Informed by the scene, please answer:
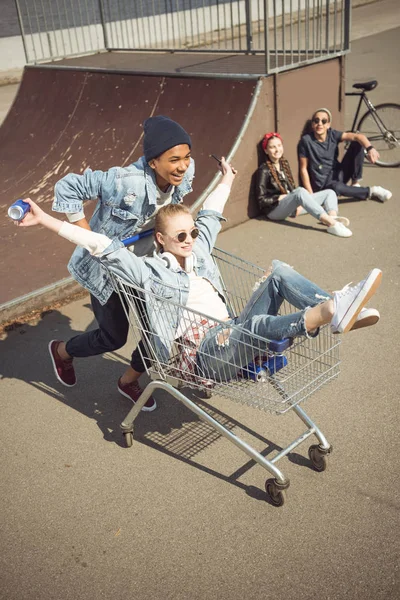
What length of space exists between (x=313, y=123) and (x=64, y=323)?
4.47 metres

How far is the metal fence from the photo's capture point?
30.3ft

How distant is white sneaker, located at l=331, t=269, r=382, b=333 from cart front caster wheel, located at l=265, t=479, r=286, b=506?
1.02 meters

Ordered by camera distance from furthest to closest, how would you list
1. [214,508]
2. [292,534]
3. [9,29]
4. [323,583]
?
[9,29], [214,508], [292,534], [323,583]

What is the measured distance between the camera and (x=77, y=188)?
415 centimetres

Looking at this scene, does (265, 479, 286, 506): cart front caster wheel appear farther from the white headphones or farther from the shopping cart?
the white headphones

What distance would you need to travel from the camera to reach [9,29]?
1925 centimetres

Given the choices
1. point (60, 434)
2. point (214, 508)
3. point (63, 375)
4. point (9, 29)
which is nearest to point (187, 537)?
point (214, 508)

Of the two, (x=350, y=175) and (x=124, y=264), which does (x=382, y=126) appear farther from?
(x=124, y=264)

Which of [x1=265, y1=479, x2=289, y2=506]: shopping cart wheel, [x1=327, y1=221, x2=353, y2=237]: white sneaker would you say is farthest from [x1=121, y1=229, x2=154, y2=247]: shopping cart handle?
[x1=327, y1=221, x2=353, y2=237]: white sneaker

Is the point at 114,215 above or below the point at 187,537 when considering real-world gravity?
above

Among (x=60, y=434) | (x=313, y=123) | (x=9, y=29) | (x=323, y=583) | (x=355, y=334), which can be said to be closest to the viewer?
(x=323, y=583)

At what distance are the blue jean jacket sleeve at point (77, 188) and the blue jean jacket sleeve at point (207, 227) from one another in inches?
24.0

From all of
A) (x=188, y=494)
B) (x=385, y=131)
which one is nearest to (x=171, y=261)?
(x=188, y=494)

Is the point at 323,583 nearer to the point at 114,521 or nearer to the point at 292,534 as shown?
the point at 292,534
